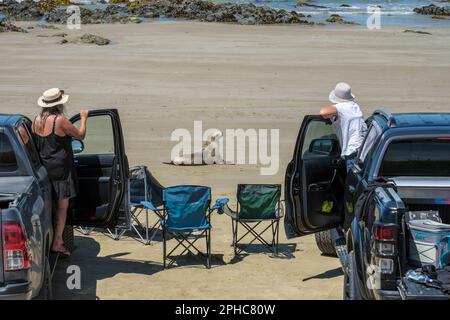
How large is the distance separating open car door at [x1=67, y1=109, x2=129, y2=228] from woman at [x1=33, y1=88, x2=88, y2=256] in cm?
30

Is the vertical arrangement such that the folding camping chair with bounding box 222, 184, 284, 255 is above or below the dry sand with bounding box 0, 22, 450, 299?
above

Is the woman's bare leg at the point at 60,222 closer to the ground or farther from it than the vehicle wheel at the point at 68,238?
Answer: farther from it

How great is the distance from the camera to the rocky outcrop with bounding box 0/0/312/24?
45562 millimetres

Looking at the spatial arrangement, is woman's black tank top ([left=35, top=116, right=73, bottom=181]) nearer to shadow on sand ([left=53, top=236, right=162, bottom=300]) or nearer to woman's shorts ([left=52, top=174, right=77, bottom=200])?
woman's shorts ([left=52, top=174, right=77, bottom=200])

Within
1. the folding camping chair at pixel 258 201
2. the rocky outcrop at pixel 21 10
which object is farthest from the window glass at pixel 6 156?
the rocky outcrop at pixel 21 10

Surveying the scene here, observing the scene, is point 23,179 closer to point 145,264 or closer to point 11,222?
point 11,222

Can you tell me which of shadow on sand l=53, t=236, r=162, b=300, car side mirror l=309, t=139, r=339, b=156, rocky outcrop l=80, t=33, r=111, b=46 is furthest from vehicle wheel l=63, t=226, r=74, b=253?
rocky outcrop l=80, t=33, r=111, b=46

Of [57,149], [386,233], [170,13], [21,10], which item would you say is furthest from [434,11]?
[386,233]

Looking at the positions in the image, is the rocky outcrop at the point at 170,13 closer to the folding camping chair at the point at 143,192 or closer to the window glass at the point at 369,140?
the folding camping chair at the point at 143,192

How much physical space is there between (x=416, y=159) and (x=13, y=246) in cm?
359

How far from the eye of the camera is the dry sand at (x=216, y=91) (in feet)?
29.9

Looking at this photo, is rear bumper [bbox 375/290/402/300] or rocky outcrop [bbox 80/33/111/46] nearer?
rear bumper [bbox 375/290/402/300]

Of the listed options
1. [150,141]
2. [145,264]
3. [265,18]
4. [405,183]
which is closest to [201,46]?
[265,18]
